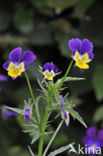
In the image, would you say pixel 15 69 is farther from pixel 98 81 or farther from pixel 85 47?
pixel 98 81

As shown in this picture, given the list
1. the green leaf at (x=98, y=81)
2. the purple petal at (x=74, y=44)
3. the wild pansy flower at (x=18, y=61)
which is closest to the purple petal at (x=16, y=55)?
the wild pansy flower at (x=18, y=61)

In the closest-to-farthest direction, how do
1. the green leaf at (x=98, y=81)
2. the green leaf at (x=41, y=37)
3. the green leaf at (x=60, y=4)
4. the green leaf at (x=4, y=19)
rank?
the green leaf at (x=98, y=81) < the green leaf at (x=60, y=4) < the green leaf at (x=41, y=37) < the green leaf at (x=4, y=19)

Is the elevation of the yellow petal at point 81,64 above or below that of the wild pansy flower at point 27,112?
above

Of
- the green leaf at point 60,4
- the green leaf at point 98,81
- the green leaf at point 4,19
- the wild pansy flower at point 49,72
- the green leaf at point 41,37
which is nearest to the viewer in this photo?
the wild pansy flower at point 49,72

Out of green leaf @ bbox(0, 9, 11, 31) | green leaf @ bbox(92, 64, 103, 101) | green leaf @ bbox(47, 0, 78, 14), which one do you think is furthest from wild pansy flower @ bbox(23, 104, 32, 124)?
green leaf @ bbox(0, 9, 11, 31)

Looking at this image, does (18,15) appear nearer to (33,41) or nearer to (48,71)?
(33,41)

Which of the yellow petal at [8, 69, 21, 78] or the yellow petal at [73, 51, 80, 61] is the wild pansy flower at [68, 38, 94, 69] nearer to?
the yellow petal at [73, 51, 80, 61]

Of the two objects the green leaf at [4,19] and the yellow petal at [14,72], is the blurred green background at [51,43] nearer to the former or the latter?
the green leaf at [4,19]

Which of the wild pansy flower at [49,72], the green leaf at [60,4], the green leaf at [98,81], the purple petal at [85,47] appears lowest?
the green leaf at [98,81]
